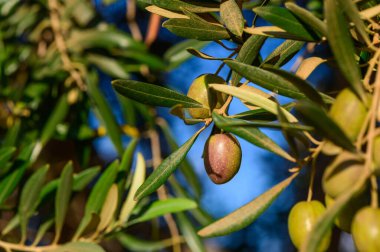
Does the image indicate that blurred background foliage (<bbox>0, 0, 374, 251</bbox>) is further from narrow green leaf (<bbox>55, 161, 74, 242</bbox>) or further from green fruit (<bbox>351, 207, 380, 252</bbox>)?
green fruit (<bbox>351, 207, 380, 252</bbox>)

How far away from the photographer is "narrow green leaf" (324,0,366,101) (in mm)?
467

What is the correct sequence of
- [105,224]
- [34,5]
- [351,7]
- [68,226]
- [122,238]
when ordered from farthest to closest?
[68,226]
[34,5]
[122,238]
[105,224]
[351,7]

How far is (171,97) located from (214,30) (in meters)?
0.09

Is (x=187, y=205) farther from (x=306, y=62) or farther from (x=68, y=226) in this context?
(x=68, y=226)

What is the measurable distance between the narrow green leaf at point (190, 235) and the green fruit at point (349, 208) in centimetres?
81

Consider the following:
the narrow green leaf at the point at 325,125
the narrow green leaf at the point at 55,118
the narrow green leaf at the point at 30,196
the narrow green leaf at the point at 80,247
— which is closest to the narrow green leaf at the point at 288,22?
the narrow green leaf at the point at 325,125

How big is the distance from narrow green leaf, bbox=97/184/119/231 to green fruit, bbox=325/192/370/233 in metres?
0.54

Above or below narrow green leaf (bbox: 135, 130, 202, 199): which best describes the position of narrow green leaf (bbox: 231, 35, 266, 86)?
above

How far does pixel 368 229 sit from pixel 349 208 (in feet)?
0.12

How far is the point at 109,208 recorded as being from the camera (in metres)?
0.97

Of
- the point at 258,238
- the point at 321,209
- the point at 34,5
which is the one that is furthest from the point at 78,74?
the point at 258,238

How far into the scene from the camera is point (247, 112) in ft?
1.96

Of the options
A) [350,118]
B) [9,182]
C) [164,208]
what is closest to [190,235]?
[164,208]

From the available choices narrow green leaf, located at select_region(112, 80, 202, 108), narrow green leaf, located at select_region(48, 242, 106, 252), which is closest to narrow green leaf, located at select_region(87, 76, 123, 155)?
narrow green leaf, located at select_region(48, 242, 106, 252)
